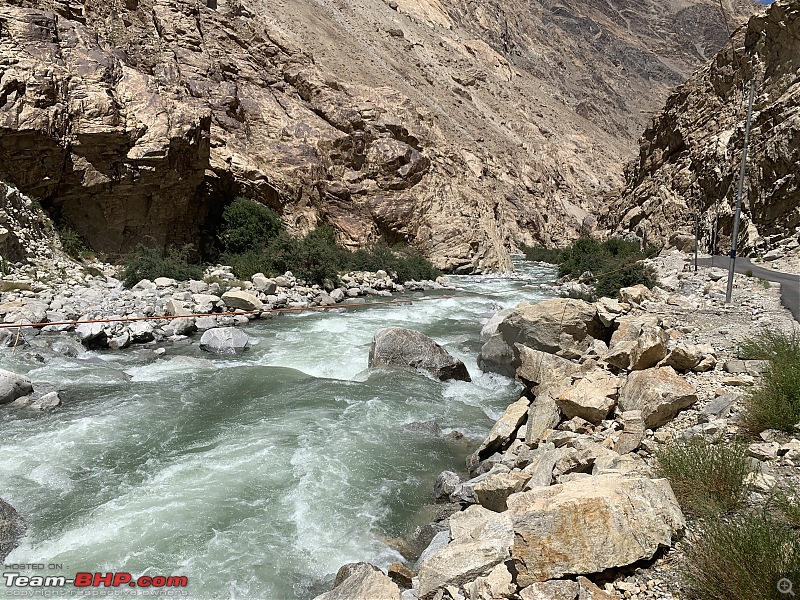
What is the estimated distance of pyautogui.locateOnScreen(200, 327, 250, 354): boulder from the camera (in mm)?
9359

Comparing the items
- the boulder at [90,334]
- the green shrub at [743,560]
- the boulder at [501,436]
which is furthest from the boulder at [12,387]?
the green shrub at [743,560]

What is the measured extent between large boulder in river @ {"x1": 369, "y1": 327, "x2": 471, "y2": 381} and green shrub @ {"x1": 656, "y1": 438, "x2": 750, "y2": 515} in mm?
5188

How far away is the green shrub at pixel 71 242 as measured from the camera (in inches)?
540

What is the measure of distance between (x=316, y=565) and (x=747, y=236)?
20458mm

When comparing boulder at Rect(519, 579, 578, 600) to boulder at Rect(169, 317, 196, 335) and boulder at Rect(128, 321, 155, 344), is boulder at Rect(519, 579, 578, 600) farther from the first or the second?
boulder at Rect(169, 317, 196, 335)


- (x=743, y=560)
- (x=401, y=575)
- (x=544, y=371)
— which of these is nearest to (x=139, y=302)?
(x=544, y=371)

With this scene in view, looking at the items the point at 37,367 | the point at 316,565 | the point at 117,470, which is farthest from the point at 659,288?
the point at 37,367

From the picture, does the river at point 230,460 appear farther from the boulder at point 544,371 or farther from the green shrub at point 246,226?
the green shrub at point 246,226

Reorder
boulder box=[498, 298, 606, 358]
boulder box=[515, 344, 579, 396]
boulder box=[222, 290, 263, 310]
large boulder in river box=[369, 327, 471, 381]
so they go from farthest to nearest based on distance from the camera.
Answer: boulder box=[222, 290, 263, 310]
large boulder in river box=[369, 327, 471, 381]
boulder box=[498, 298, 606, 358]
boulder box=[515, 344, 579, 396]

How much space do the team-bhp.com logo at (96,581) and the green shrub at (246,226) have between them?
1441cm

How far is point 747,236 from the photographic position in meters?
18.3

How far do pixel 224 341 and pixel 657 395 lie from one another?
7741 mm

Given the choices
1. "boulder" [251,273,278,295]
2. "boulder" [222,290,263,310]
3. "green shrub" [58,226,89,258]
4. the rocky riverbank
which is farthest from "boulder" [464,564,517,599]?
"green shrub" [58,226,89,258]

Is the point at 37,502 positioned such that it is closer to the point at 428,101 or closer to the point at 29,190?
the point at 29,190
